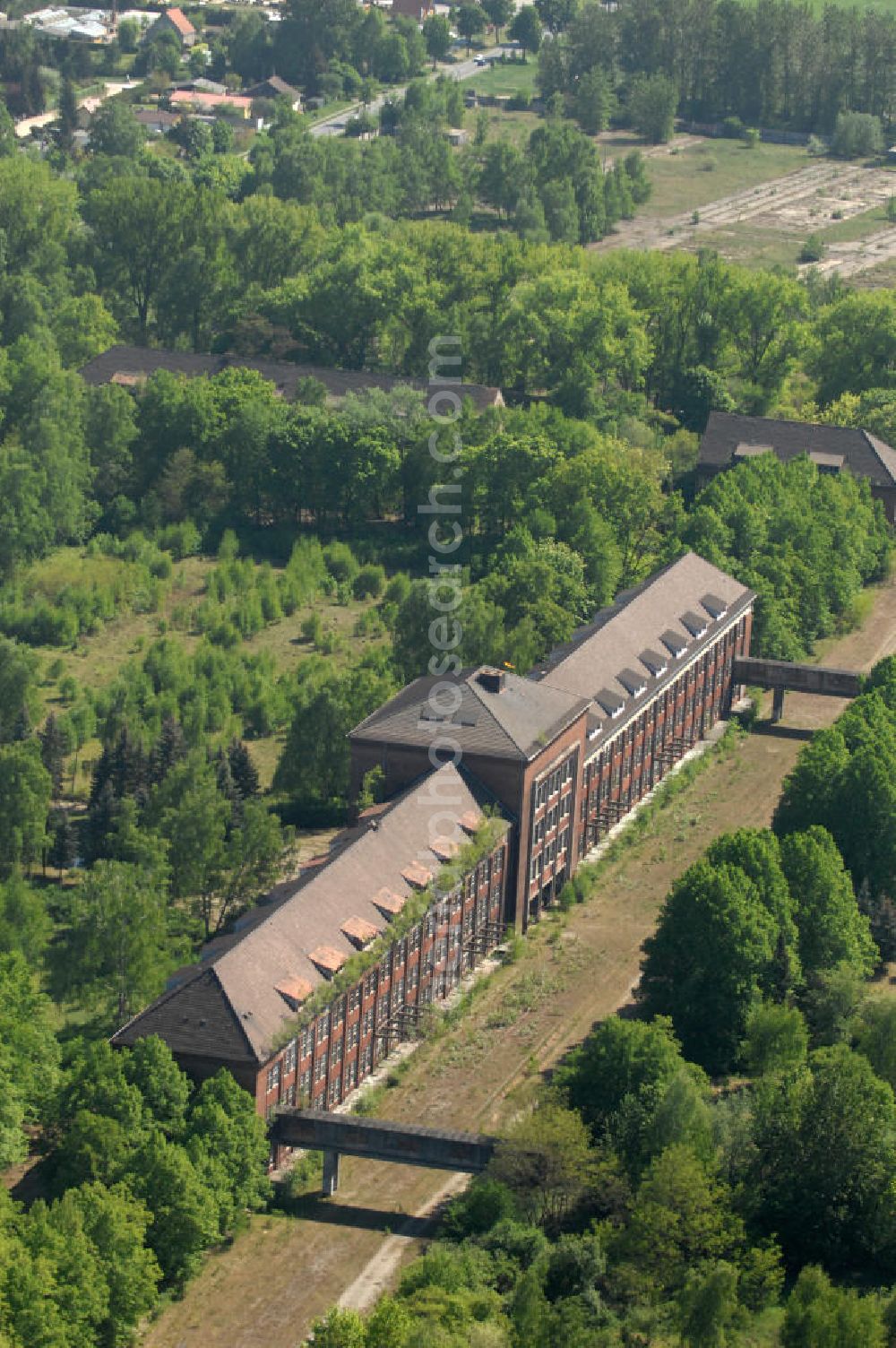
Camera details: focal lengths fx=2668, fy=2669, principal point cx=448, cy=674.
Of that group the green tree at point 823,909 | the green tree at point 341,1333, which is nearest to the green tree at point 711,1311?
the green tree at point 341,1333

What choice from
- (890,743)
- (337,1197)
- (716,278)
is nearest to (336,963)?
(337,1197)

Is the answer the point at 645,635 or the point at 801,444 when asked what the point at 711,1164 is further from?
the point at 801,444

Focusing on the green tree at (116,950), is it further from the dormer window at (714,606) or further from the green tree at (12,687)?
the dormer window at (714,606)

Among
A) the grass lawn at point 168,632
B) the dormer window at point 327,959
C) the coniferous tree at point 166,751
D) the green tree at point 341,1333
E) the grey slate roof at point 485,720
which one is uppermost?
the grey slate roof at point 485,720

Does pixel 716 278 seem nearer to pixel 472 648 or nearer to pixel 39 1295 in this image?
pixel 472 648

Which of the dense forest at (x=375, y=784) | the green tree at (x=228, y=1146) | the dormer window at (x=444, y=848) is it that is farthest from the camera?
the dormer window at (x=444, y=848)

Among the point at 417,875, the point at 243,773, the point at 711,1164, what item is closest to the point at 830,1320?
the point at 711,1164
